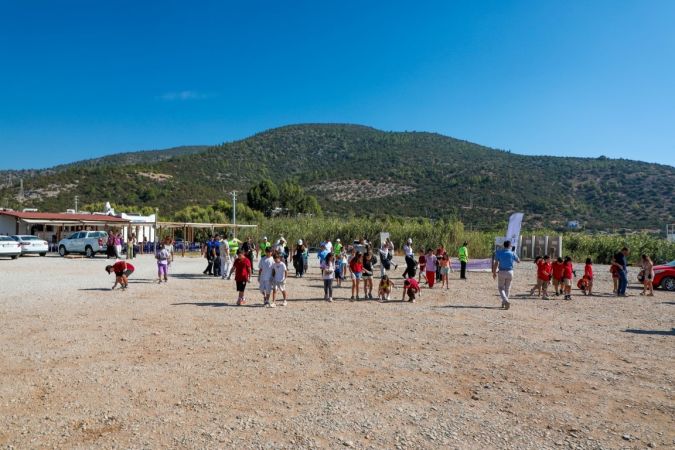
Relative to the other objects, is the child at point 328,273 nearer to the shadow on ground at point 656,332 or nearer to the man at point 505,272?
the man at point 505,272

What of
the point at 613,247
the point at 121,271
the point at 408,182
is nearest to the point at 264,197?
the point at 408,182

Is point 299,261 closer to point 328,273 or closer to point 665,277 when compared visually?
point 328,273

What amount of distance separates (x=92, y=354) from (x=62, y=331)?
194 cm

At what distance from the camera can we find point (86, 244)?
98.8ft

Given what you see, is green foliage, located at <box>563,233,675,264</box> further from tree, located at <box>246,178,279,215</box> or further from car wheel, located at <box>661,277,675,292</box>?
tree, located at <box>246,178,279,215</box>

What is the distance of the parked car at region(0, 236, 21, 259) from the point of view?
26156 mm

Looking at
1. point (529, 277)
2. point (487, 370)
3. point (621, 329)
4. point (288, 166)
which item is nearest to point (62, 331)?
point (487, 370)

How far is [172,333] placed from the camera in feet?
30.0

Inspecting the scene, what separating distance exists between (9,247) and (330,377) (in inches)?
1013

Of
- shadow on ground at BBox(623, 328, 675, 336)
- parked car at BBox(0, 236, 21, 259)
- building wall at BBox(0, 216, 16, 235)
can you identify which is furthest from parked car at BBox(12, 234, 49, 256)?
shadow on ground at BBox(623, 328, 675, 336)

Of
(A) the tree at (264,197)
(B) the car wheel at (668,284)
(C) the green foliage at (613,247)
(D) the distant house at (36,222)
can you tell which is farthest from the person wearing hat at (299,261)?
(A) the tree at (264,197)

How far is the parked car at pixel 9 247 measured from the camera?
26.2 metres

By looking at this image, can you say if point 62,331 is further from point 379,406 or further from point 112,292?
point 379,406

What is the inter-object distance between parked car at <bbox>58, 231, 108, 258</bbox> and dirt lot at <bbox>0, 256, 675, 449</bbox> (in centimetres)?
1875
